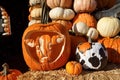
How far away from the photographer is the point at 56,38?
3268 mm

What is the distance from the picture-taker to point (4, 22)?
5719 millimetres

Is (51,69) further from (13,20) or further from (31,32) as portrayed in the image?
(13,20)

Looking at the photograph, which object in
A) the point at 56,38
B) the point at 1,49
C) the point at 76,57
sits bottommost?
the point at 1,49

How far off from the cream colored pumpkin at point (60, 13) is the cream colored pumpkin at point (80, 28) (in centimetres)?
26

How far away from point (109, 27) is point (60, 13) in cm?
65

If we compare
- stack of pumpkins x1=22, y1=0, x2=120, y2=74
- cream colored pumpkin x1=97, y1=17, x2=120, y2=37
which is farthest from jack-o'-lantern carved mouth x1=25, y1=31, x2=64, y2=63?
cream colored pumpkin x1=97, y1=17, x2=120, y2=37

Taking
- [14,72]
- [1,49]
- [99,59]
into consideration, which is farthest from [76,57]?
[1,49]

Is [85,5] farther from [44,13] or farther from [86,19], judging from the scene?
[44,13]

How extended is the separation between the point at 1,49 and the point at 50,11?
2.10m

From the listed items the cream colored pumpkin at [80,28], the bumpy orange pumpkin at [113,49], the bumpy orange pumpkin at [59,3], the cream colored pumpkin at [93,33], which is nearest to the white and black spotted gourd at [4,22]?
the bumpy orange pumpkin at [59,3]

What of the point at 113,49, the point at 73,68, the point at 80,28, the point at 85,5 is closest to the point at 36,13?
the point at 85,5

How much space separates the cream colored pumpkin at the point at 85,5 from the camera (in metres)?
3.93

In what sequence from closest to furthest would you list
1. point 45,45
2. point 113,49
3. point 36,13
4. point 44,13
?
1. point 45,45
2. point 113,49
3. point 44,13
4. point 36,13

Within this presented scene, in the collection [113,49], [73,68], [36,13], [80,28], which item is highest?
[36,13]
